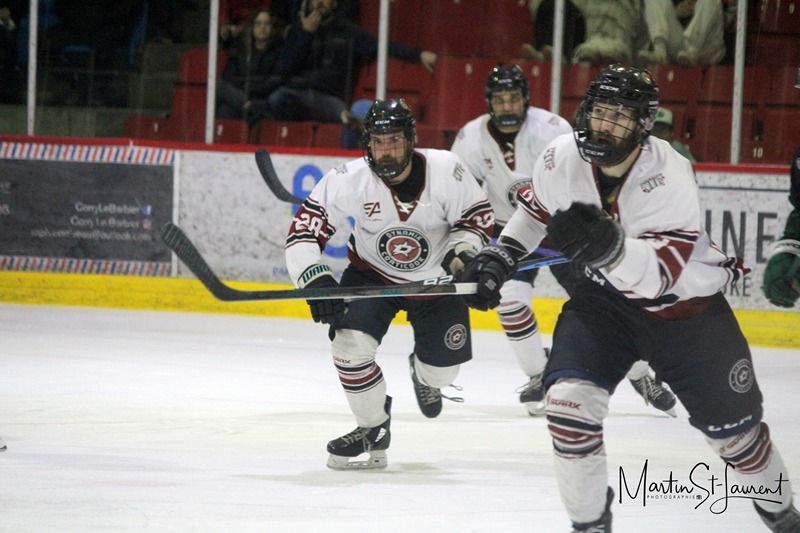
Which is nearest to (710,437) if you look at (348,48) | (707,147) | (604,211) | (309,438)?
(604,211)

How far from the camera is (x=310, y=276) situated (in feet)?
12.7

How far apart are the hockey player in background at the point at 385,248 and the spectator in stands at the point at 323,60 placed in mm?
3650

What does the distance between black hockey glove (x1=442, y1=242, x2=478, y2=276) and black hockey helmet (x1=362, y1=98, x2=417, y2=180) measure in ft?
0.93

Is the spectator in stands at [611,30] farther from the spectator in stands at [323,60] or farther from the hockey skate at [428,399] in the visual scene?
the hockey skate at [428,399]

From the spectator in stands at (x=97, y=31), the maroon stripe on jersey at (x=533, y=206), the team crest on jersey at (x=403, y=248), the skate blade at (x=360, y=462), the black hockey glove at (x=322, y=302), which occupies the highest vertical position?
the spectator in stands at (x=97, y=31)

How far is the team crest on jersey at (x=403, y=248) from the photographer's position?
13.6 ft

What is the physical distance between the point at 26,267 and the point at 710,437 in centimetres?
586

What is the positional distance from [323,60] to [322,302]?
432 centimetres

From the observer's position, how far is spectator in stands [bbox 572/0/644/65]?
7.24 m

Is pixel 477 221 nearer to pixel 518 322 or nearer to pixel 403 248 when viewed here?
pixel 403 248

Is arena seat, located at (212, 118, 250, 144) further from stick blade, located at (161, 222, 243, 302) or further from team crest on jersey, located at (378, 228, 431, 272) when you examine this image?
stick blade, located at (161, 222, 243, 302)

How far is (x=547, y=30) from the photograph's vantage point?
7.50 meters

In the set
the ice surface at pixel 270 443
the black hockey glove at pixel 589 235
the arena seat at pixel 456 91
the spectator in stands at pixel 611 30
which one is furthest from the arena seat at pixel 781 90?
the black hockey glove at pixel 589 235

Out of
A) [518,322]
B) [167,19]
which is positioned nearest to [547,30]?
[167,19]
